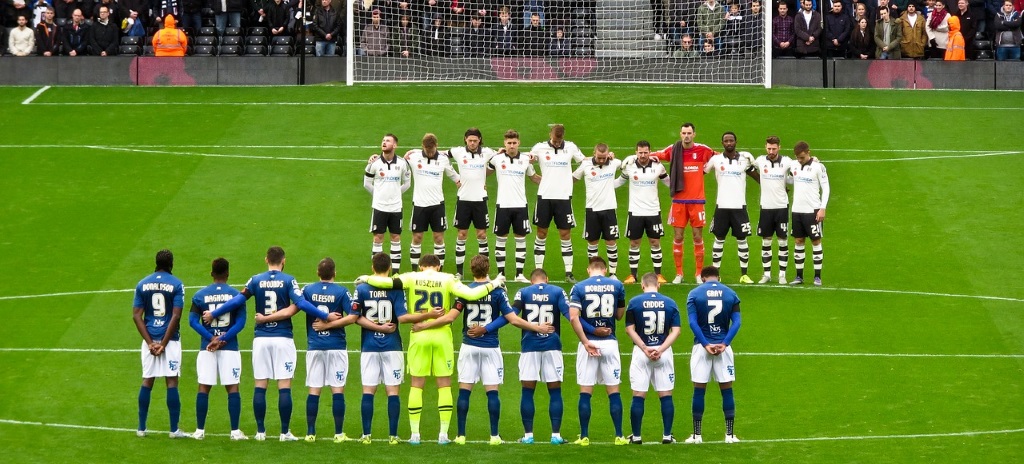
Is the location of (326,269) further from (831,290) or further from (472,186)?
(831,290)

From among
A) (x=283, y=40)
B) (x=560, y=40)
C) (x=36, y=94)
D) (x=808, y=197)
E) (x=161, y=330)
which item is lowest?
(x=161, y=330)

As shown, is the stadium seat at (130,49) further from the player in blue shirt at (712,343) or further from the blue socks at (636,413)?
the blue socks at (636,413)

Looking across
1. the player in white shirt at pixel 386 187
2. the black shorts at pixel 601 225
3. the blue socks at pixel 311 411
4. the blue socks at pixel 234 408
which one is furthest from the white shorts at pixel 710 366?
the player in white shirt at pixel 386 187

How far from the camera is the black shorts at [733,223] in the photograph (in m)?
21.9

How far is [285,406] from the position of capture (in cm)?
1572

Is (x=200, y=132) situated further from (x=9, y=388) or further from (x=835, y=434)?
(x=835, y=434)

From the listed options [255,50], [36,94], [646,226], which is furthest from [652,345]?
[36,94]

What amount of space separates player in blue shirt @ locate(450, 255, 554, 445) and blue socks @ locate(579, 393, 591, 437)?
828mm

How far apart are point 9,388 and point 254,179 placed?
937cm

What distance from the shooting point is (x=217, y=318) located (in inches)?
620

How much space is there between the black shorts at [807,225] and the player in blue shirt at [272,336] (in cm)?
895

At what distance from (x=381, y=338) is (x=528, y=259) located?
25.3 feet

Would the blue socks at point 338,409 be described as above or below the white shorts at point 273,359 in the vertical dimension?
below

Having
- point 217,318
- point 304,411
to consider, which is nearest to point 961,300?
point 304,411
